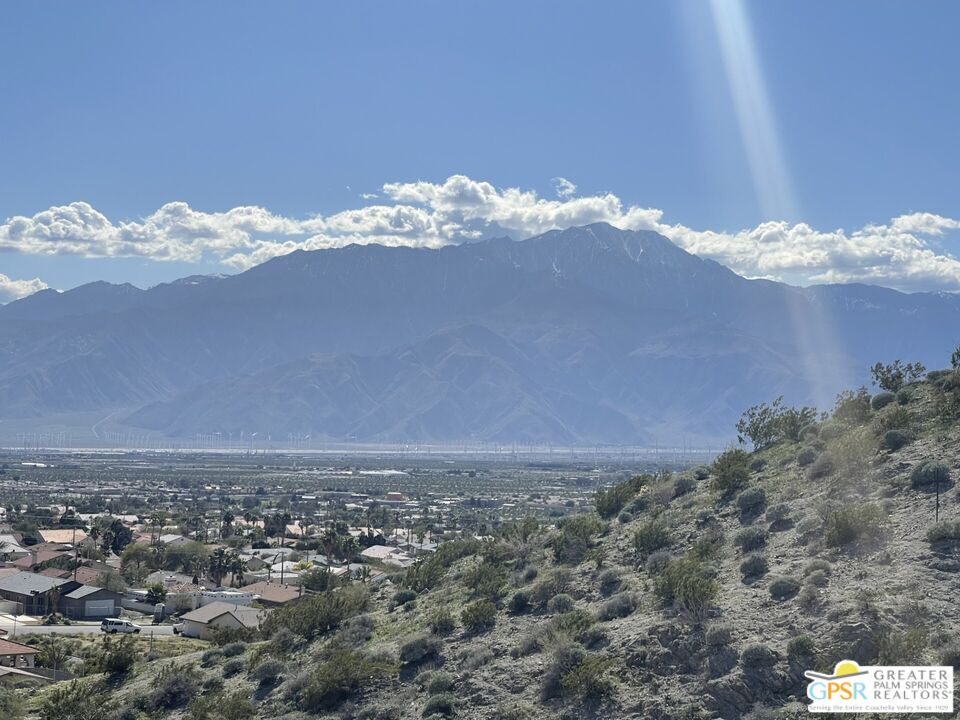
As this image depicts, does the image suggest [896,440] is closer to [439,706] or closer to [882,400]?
[882,400]

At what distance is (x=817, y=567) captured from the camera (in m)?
23.5

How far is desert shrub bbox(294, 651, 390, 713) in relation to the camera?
24.9 meters

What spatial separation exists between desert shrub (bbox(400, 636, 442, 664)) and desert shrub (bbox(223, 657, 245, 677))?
5.02 metres

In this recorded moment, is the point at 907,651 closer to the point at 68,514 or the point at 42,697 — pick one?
the point at 42,697

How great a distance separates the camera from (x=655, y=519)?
101 feet

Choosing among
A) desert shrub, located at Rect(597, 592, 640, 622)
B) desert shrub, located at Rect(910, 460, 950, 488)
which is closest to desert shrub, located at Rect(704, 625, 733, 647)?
desert shrub, located at Rect(597, 592, 640, 622)

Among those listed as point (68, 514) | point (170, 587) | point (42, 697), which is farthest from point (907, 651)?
point (68, 514)

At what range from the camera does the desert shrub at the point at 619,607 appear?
25016mm

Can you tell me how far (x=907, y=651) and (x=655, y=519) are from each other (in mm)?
11273

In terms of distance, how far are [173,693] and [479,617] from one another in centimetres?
745

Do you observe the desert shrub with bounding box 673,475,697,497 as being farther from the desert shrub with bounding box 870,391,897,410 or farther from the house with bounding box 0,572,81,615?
the house with bounding box 0,572,81,615

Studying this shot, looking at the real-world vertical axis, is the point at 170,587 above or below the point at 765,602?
below

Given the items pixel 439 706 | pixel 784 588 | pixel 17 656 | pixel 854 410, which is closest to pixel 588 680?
pixel 439 706

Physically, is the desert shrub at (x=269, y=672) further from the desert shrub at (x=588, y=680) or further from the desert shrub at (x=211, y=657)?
the desert shrub at (x=588, y=680)
